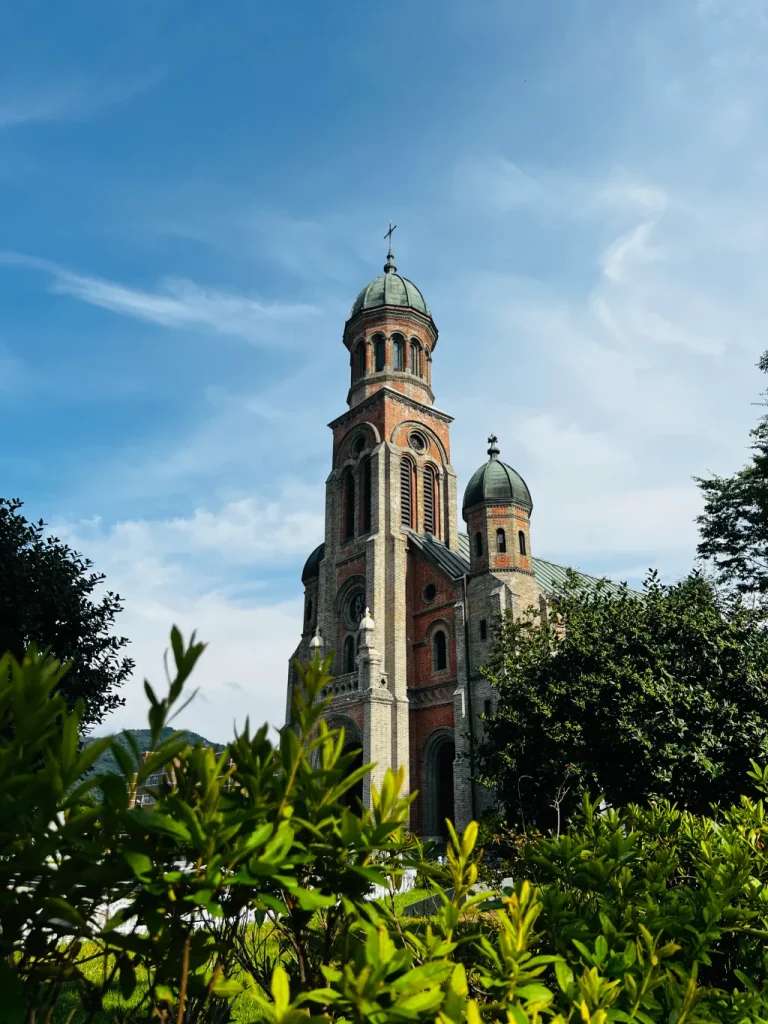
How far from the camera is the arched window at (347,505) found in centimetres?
3419

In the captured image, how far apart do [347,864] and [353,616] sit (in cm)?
3056

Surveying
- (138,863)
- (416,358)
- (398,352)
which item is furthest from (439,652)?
(138,863)

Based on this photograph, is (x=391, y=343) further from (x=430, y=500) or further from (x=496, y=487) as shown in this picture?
(x=496, y=487)

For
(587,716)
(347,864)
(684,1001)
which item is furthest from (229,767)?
(587,716)

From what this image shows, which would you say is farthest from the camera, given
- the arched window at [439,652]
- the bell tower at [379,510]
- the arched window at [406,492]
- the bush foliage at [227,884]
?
the arched window at [406,492]

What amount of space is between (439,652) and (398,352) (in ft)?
55.4

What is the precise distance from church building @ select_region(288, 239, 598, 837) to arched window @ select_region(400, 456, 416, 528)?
6 centimetres

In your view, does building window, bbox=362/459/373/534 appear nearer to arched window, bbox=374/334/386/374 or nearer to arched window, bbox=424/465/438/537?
arched window, bbox=424/465/438/537

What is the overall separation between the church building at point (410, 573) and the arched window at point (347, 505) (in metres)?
0.06

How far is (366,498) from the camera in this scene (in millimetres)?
33500

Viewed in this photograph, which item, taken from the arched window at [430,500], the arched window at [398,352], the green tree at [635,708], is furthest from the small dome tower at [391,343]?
the green tree at [635,708]

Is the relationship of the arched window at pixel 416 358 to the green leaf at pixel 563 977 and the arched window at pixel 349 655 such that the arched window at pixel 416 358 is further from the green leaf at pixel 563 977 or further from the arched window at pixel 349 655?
the green leaf at pixel 563 977

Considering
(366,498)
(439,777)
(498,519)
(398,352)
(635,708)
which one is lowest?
(439,777)

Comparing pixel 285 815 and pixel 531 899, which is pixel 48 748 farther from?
pixel 531 899
